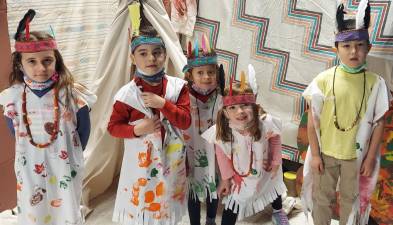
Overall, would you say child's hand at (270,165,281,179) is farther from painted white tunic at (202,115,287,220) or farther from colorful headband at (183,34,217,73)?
colorful headband at (183,34,217,73)

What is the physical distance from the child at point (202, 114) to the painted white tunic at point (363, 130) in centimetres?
40

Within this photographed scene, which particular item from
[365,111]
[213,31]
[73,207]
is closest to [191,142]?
[73,207]

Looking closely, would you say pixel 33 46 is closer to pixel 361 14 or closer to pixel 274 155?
pixel 274 155

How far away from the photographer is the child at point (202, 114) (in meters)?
1.83

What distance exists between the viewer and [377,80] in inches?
67.4

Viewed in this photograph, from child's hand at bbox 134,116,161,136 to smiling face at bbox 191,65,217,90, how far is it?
1.03 feet

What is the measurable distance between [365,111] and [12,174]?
1835 millimetres

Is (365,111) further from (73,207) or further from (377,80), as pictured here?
(73,207)

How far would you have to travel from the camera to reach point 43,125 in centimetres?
162

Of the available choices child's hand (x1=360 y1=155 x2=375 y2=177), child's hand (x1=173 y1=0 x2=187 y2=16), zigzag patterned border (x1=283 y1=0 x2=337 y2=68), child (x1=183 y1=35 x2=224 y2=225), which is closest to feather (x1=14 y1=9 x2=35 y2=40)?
child (x1=183 y1=35 x2=224 y2=225)

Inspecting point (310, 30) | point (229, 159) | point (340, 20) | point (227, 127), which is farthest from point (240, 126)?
point (310, 30)

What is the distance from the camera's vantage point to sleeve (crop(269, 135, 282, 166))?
71.6 inches

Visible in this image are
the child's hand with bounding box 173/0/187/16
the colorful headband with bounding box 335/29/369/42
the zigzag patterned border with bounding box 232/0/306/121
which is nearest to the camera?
the colorful headband with bounding box 335/29/369/42

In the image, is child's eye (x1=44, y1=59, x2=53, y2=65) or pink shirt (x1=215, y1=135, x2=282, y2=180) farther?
pink shirt (x1=215, y1=135, x2=282, y2=180)
